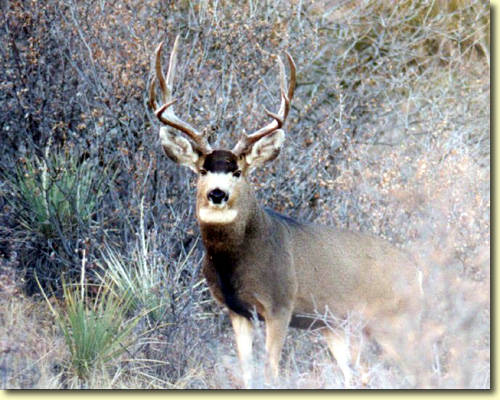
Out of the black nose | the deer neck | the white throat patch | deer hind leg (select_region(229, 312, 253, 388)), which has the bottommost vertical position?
deer hind leg (select_region(229, 312, 253, 388))

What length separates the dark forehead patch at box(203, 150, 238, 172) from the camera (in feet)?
24.3

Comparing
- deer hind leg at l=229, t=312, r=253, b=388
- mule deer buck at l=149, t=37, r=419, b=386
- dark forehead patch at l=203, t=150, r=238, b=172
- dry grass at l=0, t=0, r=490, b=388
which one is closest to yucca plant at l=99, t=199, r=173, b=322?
dry grass at l=0, t=0, r=490, b=388

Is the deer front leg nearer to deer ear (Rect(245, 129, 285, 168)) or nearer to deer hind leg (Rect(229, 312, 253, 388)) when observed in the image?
deer hind leg (Rect(229, 312, 253, 388))

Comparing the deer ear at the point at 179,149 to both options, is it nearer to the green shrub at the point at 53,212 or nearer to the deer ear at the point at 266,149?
the deer ear at the point at 266,149

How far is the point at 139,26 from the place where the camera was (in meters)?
9.53

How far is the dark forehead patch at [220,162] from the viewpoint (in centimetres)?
742

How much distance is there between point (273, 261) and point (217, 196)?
713mm

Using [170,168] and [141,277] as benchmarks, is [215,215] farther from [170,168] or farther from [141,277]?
[170,168]

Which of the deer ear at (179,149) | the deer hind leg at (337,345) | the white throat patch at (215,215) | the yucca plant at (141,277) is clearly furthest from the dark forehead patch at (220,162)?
the deer hind leg at (337,345)

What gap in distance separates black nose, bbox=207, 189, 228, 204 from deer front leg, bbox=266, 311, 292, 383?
3.09 ft

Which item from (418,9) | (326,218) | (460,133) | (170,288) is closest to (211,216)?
(170,288)

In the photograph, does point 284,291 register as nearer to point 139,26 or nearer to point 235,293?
point 235,293

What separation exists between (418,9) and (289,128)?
8.96ft

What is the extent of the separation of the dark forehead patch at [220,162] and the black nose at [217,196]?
6.9 inches
